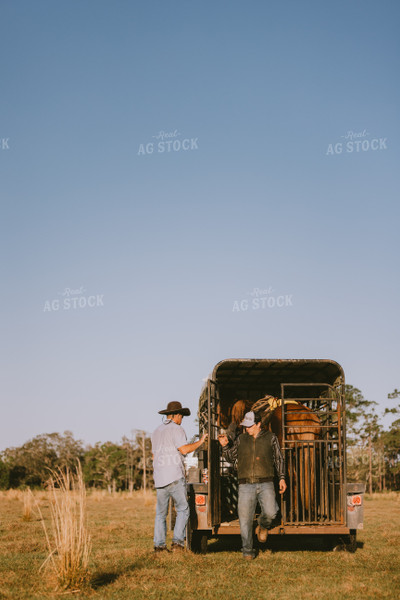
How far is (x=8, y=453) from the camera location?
197ft

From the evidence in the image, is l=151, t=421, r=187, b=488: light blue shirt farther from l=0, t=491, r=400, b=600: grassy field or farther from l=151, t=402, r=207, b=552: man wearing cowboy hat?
l=0, t=491, r=400, b=600: grassy field

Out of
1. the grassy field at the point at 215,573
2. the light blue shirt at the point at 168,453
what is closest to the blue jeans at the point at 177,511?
the light blue shirt at the point at 168,453

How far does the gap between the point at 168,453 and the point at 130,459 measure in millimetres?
49753

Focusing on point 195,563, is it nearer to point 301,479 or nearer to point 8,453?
point 301,479

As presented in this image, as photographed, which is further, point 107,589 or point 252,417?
point 252,417

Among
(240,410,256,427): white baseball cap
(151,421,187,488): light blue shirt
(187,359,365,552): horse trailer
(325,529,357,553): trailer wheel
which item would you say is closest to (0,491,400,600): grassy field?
(325,529,357,553): trailer wheel

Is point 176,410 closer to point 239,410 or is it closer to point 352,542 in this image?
point 239,410

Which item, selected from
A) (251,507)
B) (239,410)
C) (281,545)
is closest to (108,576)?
(251,507)

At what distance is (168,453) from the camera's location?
9.11 metres

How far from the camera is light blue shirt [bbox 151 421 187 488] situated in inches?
353

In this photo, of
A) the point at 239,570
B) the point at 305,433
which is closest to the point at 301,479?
the point at 305,433

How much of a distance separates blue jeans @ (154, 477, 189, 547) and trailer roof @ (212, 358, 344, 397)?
1634mm

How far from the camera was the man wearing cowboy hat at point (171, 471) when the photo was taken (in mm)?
8812

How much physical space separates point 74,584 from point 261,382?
22.3ft
